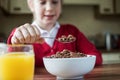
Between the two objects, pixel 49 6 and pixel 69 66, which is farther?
pixel 49 6

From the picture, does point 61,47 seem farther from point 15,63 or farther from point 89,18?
point 89,18

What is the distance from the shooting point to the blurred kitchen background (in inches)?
127

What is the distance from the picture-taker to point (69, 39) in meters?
1.08

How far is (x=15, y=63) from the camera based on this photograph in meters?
0.65

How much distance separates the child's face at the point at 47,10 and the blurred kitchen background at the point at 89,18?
1802 millimetres

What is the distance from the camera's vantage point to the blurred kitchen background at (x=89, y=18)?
321cm

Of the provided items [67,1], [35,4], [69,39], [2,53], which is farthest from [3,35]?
[2,53]

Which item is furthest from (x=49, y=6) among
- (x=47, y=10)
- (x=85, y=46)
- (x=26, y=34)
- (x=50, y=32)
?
(x=26, y=34)

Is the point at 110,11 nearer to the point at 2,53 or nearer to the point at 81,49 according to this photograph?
the point at 81,49

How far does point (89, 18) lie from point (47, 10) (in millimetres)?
2215

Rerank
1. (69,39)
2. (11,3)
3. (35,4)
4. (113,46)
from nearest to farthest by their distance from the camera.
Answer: (69,39)
(35,4)
(11,3)
(113,46)

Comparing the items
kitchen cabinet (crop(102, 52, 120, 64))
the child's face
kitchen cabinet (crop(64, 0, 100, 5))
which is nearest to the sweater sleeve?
the child's face

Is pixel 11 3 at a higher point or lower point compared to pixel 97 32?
higher

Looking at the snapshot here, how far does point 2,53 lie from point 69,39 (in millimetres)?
463
